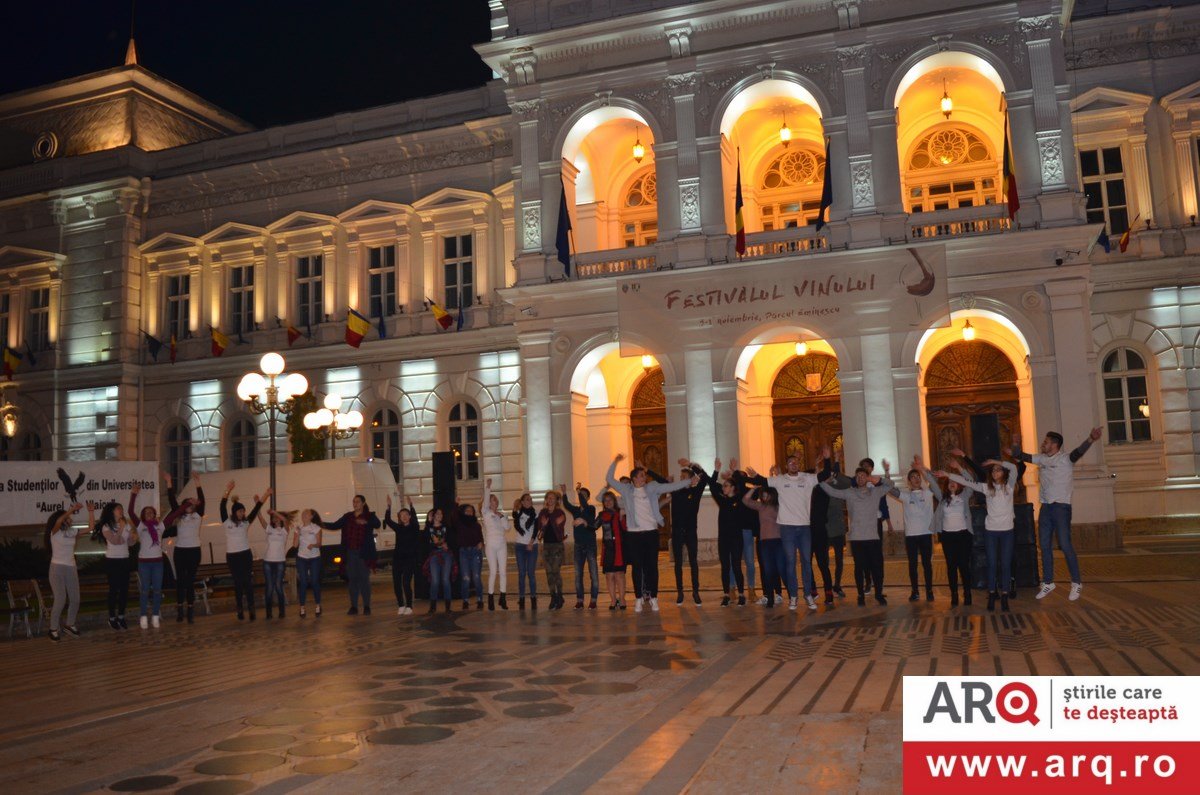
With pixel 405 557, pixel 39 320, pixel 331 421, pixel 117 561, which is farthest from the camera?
pixel 39 320

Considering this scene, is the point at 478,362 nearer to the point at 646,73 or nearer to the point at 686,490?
the point at 646,73

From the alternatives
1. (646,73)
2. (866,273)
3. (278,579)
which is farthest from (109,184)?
(866,273)

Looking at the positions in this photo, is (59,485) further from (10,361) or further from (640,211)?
(10,361)

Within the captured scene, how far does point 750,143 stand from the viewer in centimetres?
2827

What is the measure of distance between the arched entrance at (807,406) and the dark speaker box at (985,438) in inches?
512

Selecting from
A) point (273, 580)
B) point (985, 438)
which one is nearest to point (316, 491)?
point (273, 580)

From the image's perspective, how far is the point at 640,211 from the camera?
29.8 meters

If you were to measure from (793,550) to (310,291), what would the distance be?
22.8 m

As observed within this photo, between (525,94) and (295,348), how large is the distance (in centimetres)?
1125

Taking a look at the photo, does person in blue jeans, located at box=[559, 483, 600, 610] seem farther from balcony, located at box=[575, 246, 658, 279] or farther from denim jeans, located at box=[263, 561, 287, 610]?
balcony, located at box=[575, 246, 658, 279]

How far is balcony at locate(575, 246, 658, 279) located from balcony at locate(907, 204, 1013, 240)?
6287 mm

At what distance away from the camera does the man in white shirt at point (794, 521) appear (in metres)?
14.0

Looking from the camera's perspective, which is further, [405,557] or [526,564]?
[405,557]

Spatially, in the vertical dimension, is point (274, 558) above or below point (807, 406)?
below
